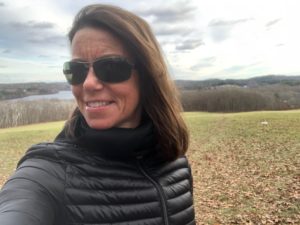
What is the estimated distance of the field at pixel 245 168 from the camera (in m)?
8.91

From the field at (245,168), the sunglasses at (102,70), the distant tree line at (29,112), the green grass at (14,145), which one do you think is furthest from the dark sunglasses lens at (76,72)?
the distant tree line at (29,112)

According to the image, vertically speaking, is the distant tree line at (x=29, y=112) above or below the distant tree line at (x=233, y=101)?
below

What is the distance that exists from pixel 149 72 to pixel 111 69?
0.72 feet

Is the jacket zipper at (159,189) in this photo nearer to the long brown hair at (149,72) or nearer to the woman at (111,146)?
the woman at (111,146)

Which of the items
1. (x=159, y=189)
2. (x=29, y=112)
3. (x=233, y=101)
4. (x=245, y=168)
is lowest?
(x=29, y=112)

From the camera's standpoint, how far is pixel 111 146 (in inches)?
60.7

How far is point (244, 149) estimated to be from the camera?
56.2ft

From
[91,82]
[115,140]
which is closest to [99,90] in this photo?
[91,82]

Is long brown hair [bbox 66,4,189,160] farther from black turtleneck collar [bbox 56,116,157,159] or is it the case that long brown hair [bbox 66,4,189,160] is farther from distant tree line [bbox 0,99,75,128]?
distant tree line [bbox 0,99,75,128]

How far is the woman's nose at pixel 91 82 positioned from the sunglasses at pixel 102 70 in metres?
0.01

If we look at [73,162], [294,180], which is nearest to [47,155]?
[73,162]

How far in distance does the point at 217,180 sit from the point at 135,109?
37.4ft

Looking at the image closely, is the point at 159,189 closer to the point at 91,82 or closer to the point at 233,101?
the point at 91,82

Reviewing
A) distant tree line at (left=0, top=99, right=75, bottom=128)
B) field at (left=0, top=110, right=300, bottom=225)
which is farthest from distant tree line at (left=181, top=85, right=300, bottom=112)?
field at (left=0, top=110, right=300, bottom=225)
